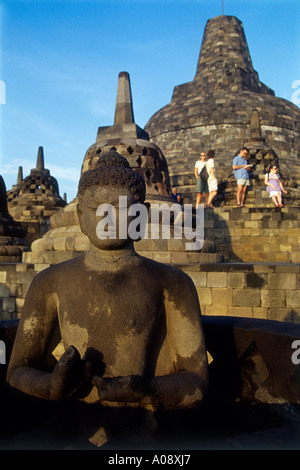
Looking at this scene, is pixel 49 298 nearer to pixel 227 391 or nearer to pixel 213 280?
pixel 227 391

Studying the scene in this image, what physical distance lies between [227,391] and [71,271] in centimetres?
118

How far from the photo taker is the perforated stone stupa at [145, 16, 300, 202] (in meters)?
22.0

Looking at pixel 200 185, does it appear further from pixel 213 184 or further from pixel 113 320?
pixel 113 320

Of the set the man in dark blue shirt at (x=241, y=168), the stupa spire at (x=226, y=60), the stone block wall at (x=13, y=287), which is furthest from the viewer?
the stupa spire at (x=226, y=60)

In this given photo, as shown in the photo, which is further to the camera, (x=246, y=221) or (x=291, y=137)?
(x=291, y=137)

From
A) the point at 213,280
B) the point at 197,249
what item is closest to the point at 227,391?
the point at 213,280

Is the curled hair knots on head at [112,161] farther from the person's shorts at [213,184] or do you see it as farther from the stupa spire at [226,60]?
the stupa spire at [226,60]

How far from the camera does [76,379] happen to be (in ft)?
4.79

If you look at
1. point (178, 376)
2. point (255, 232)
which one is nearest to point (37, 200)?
point (255, 232)

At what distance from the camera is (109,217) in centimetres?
174

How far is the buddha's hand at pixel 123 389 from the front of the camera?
1415mm

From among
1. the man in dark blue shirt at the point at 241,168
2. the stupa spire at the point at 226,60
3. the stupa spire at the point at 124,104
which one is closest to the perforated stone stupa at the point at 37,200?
the man in dark blue shirt at the point at 241,168

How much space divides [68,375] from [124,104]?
7.01m

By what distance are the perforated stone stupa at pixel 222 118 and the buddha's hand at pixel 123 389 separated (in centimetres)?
1752
